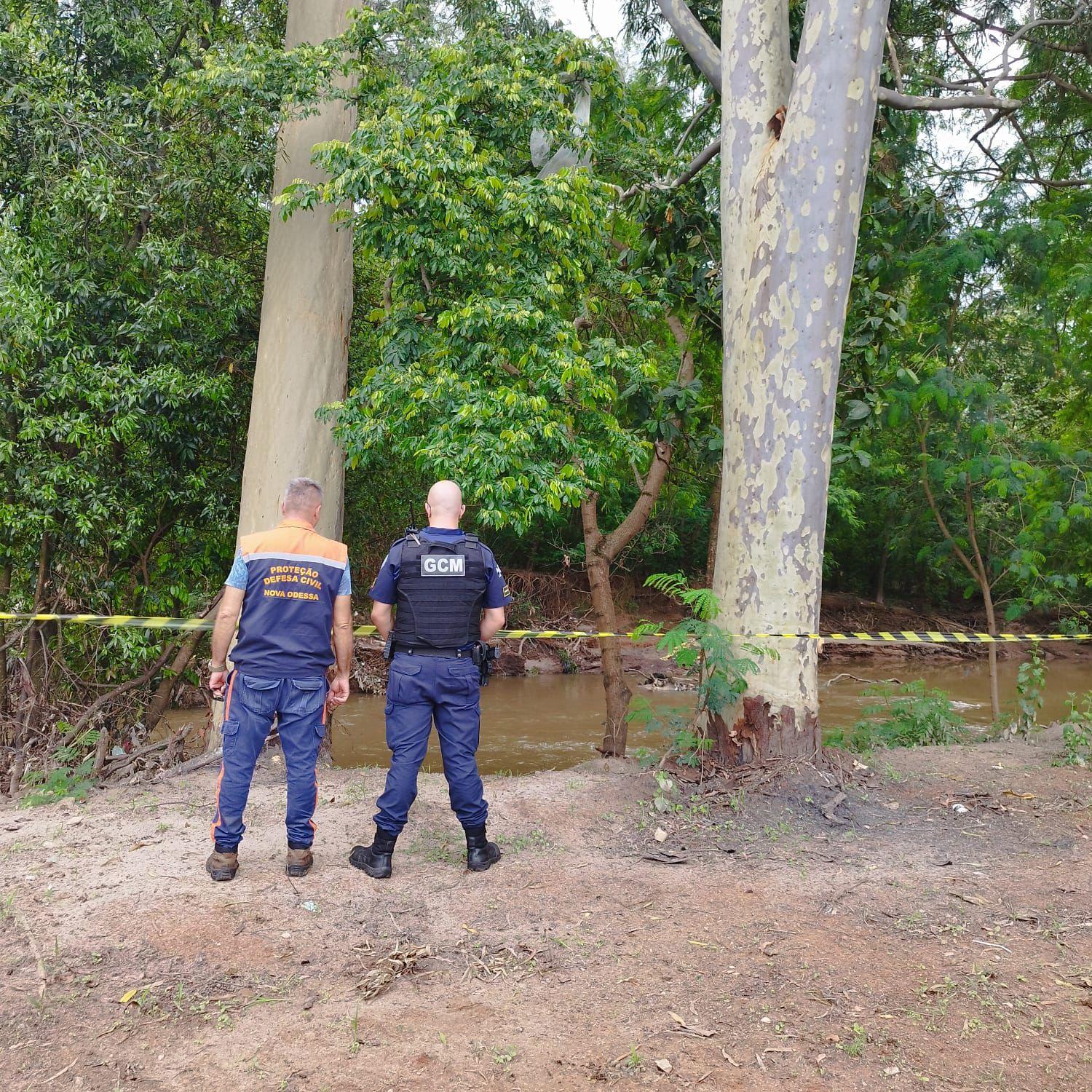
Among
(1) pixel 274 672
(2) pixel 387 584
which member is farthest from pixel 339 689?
(2) pixel 387 584

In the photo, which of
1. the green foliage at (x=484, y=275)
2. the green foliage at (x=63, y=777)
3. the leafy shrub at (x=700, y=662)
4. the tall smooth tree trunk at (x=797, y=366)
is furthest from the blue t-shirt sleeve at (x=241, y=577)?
the tall smooth tree trunk at (x=797, y=366)

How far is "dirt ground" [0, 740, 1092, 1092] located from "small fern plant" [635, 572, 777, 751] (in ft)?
1.99

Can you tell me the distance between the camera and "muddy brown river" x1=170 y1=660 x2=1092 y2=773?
12.8m

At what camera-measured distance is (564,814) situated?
5668 mm

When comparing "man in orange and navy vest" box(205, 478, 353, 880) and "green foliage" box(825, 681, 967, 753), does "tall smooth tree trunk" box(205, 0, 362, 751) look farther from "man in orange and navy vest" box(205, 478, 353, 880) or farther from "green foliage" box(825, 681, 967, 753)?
"green foliage" box(825, 681, 967, 753)

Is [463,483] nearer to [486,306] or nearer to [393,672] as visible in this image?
[486,306]

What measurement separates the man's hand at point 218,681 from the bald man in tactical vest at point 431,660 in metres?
0.77

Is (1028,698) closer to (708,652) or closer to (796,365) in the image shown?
(708,652)

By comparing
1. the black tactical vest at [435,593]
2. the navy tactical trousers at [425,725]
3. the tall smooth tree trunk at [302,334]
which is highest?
the tall smooth tree trunk at [302,334]

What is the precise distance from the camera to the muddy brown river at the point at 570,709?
42.0 feet

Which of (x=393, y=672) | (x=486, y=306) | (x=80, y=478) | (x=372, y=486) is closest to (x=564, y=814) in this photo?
(x=393, y=672)

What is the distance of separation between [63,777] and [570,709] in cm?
1062

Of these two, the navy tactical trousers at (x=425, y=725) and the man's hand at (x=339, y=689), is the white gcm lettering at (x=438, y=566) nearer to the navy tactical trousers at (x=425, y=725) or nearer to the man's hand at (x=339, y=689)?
the navy tactical trousers at (x=425, y=725)

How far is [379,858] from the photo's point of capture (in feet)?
15.4
